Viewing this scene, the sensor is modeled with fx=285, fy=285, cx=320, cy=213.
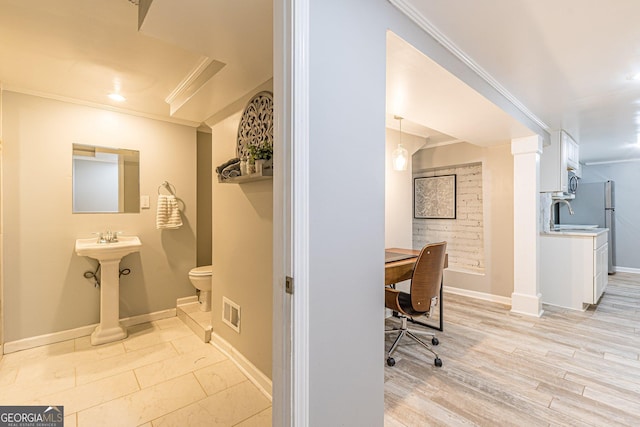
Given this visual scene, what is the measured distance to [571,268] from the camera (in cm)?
347

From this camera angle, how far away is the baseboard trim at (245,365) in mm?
A: 1962

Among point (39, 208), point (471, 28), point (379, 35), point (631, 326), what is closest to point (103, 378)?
point (39, 208)

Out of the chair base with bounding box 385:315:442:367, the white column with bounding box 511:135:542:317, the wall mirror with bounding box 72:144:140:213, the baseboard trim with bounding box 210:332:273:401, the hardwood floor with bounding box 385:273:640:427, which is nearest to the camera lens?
the hardwood floor with bounding box 385:273:640:427

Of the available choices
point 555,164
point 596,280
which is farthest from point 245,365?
point 555,164

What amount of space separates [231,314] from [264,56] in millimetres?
1950

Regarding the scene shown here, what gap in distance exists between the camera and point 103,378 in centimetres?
210

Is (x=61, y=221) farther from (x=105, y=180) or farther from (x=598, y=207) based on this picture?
(x=598, y=207)

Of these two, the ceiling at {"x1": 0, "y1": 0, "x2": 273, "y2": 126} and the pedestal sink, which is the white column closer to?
the ceiling at {"x1": 0, "y1": 0, "x2": 273, "y2": 126}

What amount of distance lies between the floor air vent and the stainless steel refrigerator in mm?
6911

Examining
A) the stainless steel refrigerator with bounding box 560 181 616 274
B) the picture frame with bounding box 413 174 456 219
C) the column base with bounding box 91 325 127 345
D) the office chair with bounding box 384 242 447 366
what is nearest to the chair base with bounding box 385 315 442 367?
the office chair with bounding box 384 242 447 366

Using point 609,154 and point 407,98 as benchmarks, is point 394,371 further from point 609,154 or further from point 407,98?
point 609,154

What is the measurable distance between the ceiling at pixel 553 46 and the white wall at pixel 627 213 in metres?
3.74

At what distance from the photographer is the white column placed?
10.8 feet

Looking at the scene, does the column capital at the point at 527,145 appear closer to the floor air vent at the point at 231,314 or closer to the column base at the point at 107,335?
the floor air vent at the point at 231,314
